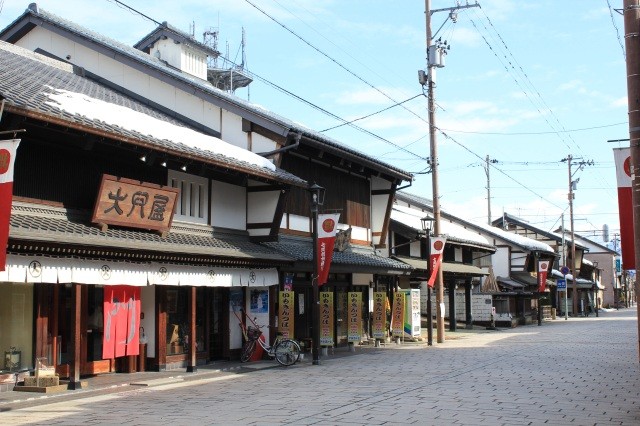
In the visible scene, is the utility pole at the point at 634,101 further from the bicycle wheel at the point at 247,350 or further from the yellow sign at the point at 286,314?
the yellow sign at the point at 286,314

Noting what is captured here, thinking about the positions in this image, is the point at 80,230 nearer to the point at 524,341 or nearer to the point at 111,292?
the point at 111,292

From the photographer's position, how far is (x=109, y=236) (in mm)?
16703

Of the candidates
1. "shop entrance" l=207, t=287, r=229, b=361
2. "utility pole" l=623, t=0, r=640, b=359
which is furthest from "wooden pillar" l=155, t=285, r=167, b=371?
"utility pole" l=623, t=0, r=640, b=359

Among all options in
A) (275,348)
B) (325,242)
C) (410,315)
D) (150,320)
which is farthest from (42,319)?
(410,315)

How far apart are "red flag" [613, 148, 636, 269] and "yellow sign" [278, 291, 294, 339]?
13.2m

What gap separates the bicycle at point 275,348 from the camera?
71.5 feet

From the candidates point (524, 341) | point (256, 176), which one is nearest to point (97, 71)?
point (256, 176)

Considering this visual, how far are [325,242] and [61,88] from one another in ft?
30.2

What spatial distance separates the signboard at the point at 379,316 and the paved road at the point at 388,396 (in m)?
5.75

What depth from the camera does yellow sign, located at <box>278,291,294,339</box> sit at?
77.9ft

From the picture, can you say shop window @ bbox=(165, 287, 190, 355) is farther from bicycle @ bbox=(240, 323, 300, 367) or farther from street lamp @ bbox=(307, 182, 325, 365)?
street lamp @ bbox=(307, 182, 325, 365)

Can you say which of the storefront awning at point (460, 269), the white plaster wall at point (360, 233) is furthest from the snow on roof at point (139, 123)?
the storefront awning at point (460, 269)

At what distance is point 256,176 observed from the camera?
21.8 metres

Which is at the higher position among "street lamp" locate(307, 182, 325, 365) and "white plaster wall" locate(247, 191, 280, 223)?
"white plaster wall" locate(247, 191, 280, 223)
